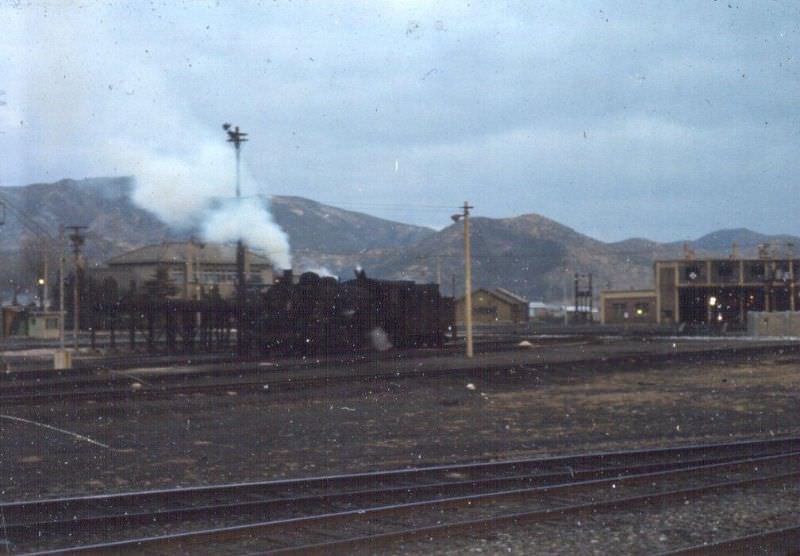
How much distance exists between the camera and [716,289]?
9294 cm

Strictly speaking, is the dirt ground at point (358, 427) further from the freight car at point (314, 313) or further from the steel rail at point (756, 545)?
the freight car at point (314, 313)

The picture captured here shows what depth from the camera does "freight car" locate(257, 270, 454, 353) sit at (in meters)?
39.1

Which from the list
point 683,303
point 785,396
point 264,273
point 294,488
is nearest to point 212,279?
point 264,273

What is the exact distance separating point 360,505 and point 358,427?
7.79 meters

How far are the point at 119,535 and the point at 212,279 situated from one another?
69322mm

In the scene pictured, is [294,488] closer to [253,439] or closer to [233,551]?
[233,551]

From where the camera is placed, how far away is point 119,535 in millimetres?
8422

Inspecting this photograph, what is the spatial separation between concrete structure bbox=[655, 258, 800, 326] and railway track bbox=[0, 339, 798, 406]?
53.0 m

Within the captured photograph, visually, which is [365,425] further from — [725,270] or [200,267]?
[725,270]

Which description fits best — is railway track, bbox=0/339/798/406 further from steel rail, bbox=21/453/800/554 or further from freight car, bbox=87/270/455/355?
steel rail, bbox=21/453/800/554

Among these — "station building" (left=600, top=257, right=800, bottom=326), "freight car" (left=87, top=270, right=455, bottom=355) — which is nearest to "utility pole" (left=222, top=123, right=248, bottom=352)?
"freight car" (left=87, top=270, right=455, bottom=355)

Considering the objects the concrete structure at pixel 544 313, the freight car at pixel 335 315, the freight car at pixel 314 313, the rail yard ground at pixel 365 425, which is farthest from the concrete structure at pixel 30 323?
the concrete structure at pixel 544 313

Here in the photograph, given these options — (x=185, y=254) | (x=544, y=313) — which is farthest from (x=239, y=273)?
(x=544, y=313)

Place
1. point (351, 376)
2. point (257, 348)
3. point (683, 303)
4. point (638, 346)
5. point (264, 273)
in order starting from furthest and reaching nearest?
point (683, 303), point (264, 273), point (638, 346), point (257, 348), point (351, 376)
